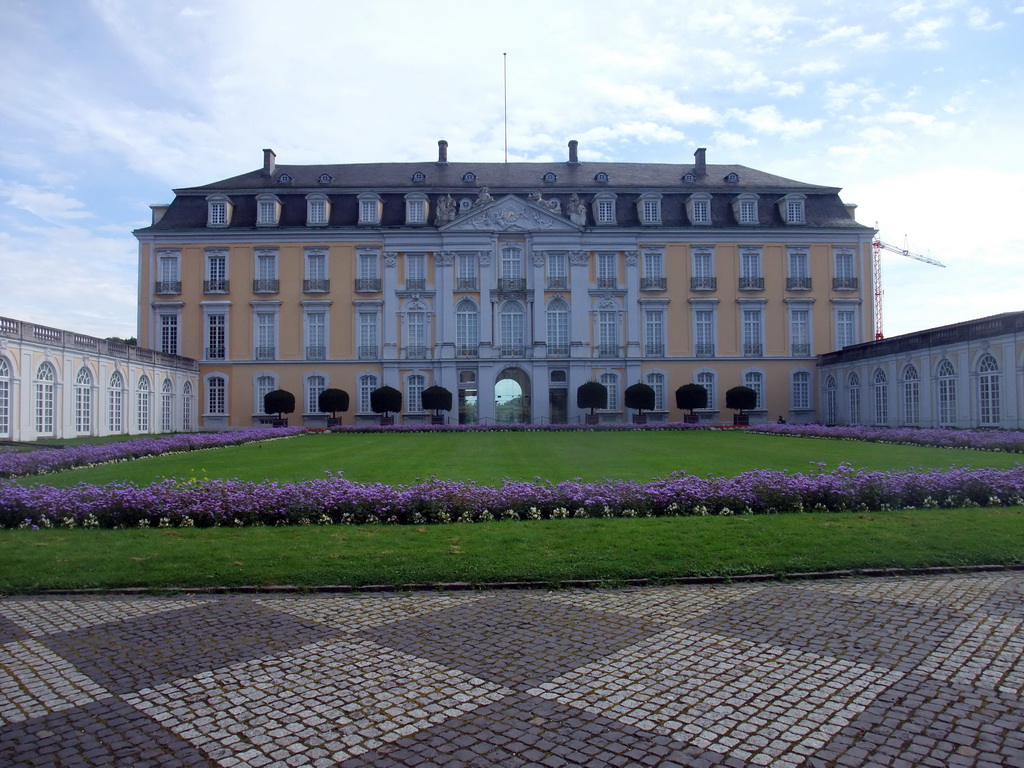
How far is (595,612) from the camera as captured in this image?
21.6 feet

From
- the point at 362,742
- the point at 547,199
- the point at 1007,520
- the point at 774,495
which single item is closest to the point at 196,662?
the point at 362,742

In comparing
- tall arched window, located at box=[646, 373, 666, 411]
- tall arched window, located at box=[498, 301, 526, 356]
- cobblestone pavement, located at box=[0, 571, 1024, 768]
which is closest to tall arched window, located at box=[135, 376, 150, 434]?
tall arched window, located at box=[498, 301, 526, 356]

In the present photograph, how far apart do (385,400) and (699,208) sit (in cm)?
2189

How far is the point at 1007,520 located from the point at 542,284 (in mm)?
37487

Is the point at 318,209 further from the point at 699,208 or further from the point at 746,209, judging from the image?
the point at 746,209

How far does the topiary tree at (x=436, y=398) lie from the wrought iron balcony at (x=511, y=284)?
7.50 m

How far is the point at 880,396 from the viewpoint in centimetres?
3931

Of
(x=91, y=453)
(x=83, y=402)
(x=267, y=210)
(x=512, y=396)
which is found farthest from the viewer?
(x=512, y=396)

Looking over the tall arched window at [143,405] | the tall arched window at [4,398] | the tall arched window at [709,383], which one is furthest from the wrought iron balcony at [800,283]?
the tall arched window at [4,398]

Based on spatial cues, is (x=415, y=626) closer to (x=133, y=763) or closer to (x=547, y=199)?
(x=133, y=763)

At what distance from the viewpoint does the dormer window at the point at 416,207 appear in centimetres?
4659

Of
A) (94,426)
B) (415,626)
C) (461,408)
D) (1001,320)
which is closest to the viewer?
(415,626)

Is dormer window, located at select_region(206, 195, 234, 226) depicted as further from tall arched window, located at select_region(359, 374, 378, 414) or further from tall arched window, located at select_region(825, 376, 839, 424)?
tall arched window, located at select_region(825, 376, 839, 424)

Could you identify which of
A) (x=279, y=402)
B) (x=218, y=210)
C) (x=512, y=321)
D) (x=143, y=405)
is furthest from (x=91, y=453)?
(x=218, y=210)
